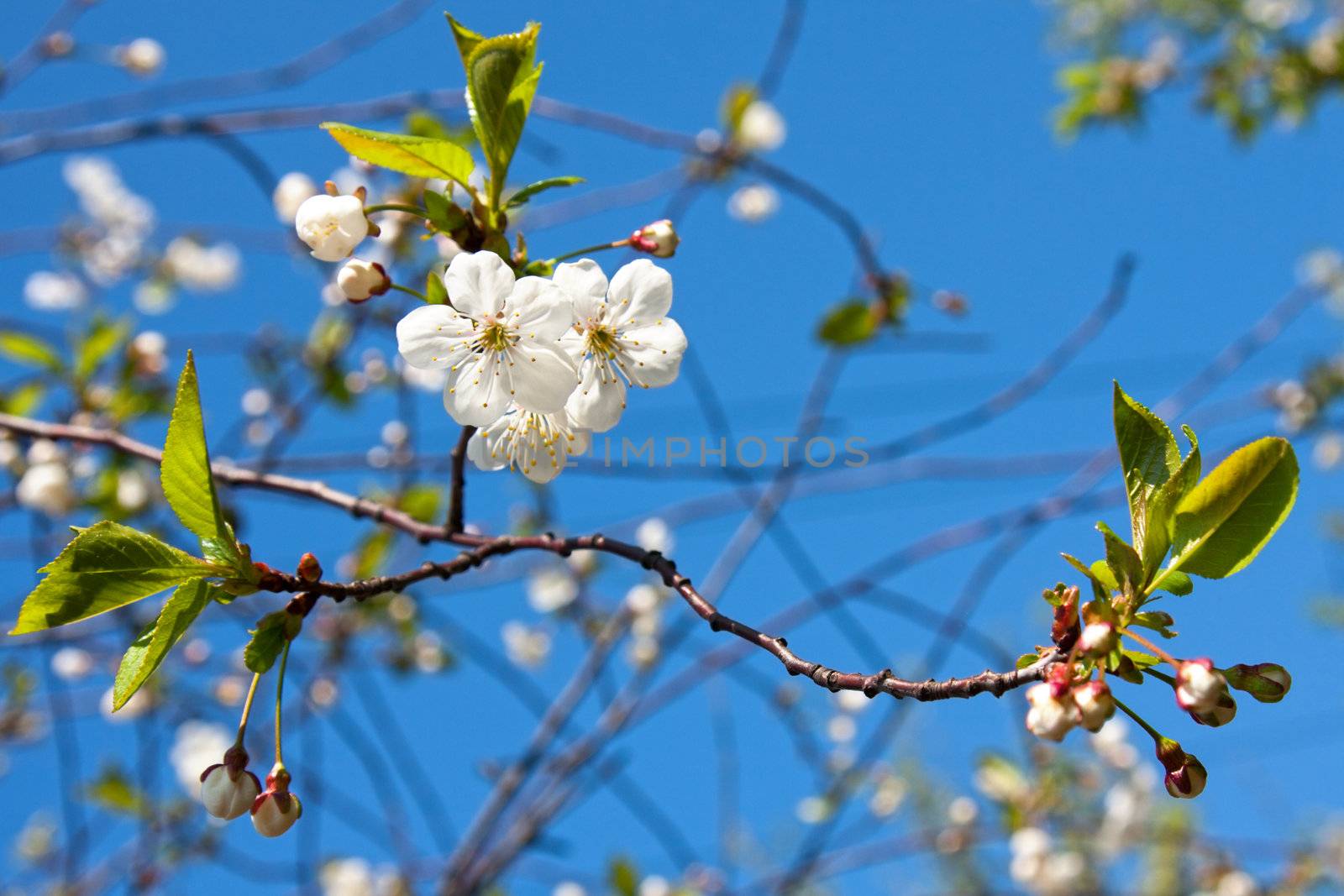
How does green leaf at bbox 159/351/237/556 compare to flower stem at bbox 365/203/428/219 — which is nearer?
green leaf at bbox 159/351/237/556

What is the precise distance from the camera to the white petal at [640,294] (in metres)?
1.22

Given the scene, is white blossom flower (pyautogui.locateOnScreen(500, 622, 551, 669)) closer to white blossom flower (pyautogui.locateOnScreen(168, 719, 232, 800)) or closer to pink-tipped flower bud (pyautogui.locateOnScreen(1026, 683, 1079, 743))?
white blossom flower (pyautogui.locateOnScreen(168, 719, 232, 800))

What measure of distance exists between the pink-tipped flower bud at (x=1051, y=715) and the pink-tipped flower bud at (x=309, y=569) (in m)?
0.77

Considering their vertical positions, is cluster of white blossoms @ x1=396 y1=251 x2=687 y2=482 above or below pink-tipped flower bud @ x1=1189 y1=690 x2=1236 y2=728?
above

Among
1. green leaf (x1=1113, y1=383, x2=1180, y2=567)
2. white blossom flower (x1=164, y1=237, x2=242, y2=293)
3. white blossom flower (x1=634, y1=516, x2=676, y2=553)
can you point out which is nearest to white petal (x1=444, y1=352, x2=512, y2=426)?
green leaf (x1=1113, y1=383, x2=1180, y2=567)

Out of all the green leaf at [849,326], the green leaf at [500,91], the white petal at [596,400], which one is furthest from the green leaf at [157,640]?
the green leaf at [849,326]

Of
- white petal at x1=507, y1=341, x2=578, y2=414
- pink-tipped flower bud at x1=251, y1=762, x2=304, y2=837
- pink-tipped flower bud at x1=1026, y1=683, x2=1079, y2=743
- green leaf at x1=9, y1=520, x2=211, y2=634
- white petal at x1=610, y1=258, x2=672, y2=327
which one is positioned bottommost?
pink-tipped flower bud at x1=251, y1=762, x2=304, y2=837

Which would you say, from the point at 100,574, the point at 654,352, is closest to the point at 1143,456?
the point at 654,352

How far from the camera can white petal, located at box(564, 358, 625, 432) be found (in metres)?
1.21

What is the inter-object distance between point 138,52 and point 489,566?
2502mm

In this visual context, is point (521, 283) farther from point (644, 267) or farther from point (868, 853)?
point (868, 853)

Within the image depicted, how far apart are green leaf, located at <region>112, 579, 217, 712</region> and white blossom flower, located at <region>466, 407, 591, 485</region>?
0.38 meters

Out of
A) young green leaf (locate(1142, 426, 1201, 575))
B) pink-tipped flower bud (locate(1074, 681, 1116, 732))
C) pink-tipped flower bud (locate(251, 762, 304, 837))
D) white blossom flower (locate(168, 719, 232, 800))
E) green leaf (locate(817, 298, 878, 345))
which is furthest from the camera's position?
white blossom flower (locate(168, 719, 232, 800))

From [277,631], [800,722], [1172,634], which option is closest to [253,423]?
[800,722]
